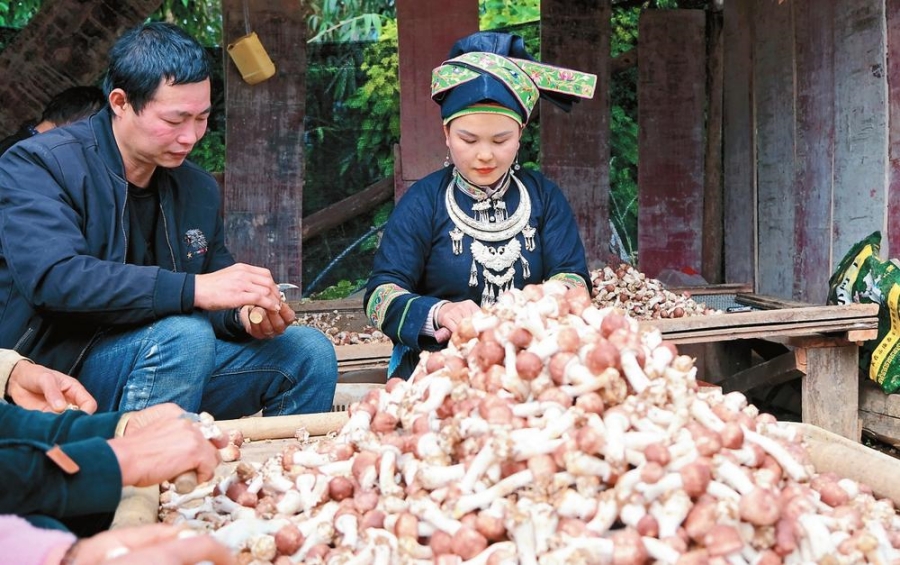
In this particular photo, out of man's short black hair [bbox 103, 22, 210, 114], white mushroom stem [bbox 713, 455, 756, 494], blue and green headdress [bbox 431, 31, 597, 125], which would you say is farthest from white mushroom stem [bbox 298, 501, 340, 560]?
blue and green headdress [bbox 431, 31, 597, 125]

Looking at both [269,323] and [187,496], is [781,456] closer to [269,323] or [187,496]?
[187,496]

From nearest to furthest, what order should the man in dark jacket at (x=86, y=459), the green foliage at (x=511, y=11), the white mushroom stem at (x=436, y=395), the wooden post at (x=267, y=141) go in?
the man in dark jacket at (x=86, y=459)
the white mushroom stem at (x=436, y=395)
the wooden post at (x=267, y=141)
the green foliage at (x=511, y=11)

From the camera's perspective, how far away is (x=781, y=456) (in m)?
1.67

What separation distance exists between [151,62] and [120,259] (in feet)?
1.80

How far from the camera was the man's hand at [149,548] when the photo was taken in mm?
1231

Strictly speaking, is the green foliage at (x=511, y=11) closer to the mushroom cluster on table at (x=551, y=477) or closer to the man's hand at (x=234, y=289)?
the man's hand at (x=234, y=289)

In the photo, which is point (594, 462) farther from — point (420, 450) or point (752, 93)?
point (752, 93)

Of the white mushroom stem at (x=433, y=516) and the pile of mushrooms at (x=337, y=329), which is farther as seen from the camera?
the pile of mushrooms at (x=337, y=329)

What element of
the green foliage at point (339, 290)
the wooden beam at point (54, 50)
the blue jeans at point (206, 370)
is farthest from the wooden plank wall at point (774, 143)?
the wooden beam at point (54, 50)

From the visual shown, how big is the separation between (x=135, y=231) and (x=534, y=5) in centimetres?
623

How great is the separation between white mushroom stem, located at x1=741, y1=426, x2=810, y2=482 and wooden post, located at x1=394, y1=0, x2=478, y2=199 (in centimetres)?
348

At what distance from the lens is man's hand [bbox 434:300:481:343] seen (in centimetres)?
271

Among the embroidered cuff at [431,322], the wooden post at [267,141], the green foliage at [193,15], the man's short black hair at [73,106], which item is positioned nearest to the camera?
the embroidered cuff at [431,322]

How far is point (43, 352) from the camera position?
8.26 feet
